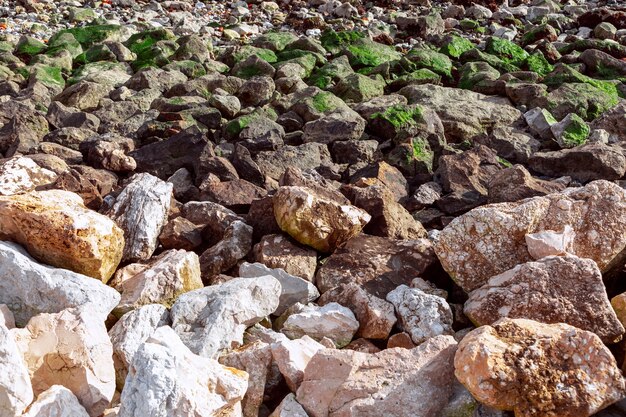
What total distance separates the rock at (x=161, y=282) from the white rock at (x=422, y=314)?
3.99 ft

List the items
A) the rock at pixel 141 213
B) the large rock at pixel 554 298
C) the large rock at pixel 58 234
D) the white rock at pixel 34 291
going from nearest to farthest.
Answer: the large rock at pixel 554 298 < the white rock at pixel 34 291 < the large rock at pixel 58 234 < the rock at pixel 141 213

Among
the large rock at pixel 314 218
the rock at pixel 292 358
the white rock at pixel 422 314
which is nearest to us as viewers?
the rock at pixel 292 358

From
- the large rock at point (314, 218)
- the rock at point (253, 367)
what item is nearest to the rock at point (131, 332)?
the rock at point (253, 367)

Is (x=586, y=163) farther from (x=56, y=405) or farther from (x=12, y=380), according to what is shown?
(x=12, y=380)

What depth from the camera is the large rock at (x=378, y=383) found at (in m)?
3.19

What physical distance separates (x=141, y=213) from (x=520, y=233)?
2.51 metres

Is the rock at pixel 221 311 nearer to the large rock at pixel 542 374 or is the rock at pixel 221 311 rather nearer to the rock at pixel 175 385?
the rock at pixel 175 385

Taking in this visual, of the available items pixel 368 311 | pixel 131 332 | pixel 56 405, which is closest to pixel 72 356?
pixel 56 405

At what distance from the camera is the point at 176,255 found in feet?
14.6

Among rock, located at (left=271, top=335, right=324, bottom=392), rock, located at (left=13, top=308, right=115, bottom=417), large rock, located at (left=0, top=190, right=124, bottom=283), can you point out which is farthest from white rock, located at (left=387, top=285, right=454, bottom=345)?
large rock, located at (left=0, top=190, right=124, bottom=283)

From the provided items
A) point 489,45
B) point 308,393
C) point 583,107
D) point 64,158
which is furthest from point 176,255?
point 489,45

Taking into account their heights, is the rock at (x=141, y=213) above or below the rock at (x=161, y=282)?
below

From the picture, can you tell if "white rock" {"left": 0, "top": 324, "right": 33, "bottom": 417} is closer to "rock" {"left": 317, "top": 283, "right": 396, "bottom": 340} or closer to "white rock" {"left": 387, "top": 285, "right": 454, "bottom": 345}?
"rock" {"left": 317, "top": 283, "right": 396, "bottom": 340}

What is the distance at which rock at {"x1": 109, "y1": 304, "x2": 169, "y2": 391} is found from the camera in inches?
141
